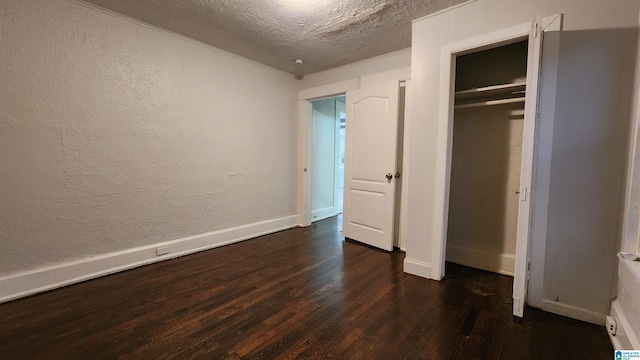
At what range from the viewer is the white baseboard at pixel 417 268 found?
8.35 ft

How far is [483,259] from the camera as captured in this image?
110 inches

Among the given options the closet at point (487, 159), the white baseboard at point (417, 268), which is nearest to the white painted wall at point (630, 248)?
the closet at point (487, 159)

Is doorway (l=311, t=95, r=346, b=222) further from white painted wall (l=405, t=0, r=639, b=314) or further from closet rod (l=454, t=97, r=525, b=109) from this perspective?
white painted wall (l=405, t=0, r=639, b=314)

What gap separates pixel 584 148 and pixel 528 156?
0.44 meters

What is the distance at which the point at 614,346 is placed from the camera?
159cm

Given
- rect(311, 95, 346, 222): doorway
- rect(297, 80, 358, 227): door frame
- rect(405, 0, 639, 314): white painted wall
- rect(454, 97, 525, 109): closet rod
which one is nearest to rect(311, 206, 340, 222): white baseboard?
rect(311, 95, 346, 222): doorway

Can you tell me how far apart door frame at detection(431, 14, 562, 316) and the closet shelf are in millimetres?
261

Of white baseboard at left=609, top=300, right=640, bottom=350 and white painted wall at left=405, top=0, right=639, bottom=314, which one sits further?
white painted wall at left=405, top=0, right=639, bottom=314

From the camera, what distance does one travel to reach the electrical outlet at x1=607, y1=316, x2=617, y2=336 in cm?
165

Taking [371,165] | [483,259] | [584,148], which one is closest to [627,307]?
[584,148]

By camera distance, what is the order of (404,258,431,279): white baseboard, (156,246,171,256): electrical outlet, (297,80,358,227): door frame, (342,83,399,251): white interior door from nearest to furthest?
(404,258,431,279): white baseboard, (156,246,171,256): electrical outlet, (342,83,399,251): white interior door, (297,80,358,227): door frame

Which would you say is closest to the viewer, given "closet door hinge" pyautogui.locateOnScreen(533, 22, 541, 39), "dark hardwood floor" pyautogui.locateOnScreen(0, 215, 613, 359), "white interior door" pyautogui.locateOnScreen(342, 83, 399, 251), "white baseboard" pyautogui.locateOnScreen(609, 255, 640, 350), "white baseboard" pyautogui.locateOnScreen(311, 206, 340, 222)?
"white baseboard" pyautogui.locateOnScreen(609, 255, 640, 350)

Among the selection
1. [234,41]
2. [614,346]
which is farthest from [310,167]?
[614,346]

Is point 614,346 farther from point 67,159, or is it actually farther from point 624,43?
point 67,159
